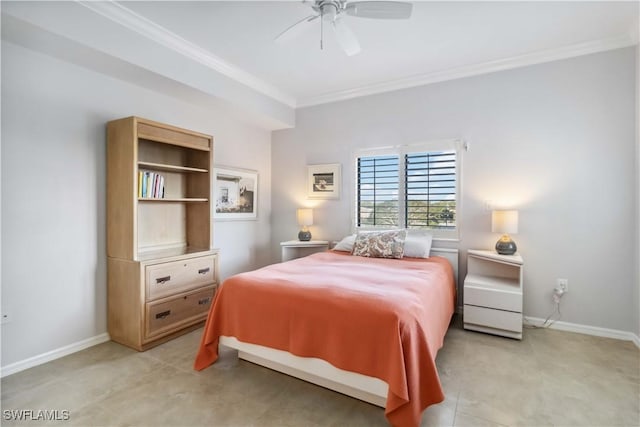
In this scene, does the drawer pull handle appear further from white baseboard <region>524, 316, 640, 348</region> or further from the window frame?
white baseboard <region>524, 316, 640, 348</region>

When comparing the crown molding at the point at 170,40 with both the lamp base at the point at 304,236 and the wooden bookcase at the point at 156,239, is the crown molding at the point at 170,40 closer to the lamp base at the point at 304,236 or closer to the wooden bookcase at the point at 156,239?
the wooden bookcase at the point at 156,239

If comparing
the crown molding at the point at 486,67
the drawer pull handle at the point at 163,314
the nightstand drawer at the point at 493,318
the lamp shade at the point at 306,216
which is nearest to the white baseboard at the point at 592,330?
the nightstand drawer at the point at 493,318

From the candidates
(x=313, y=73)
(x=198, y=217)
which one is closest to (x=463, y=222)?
(x=313, y=73)

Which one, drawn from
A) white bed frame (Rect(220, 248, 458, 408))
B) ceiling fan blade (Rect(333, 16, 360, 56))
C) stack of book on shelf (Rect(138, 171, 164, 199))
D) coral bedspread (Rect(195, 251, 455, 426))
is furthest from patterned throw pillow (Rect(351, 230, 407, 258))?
Answer: stack of book on shelf (Rect(138, 171, 164, 199))

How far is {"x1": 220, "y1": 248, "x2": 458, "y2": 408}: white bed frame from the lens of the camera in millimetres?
1750

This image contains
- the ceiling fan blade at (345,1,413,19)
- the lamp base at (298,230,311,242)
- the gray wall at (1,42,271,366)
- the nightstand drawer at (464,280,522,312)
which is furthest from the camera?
the lamp base at (298,230,311,242)

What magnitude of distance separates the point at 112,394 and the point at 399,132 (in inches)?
143

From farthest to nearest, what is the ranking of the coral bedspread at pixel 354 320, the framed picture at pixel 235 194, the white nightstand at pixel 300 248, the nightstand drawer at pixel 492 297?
1. the white nightstand at pixel 300 248
2. the framed picture at pixel 235 194
3. the nightstand drawer at pixel 492 297
4. the coral bedspread at pixel 354 320

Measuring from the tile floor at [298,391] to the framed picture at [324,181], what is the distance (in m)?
2.37

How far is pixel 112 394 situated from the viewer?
6.38 feet

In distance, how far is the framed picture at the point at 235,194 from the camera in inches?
152

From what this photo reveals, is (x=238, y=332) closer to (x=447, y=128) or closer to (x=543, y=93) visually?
(x=447, y=128)

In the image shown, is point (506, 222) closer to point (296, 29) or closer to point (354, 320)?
point (354, 320)

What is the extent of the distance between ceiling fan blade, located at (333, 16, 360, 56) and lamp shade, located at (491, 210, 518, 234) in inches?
80.8
